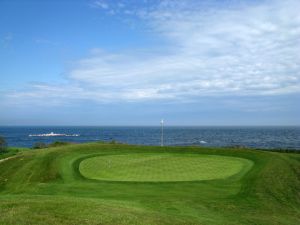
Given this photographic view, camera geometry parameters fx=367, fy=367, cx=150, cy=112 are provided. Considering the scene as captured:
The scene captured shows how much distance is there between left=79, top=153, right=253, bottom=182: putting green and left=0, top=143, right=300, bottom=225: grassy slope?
1.17m

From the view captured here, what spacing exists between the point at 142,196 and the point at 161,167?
28.6 feet

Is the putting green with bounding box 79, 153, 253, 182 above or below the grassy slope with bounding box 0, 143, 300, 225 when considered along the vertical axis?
above

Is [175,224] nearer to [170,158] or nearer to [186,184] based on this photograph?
[186,184]

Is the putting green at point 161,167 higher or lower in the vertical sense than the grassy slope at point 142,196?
higher

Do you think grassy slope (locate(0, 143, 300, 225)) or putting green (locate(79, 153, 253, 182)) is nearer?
grassy slope (locate(0, 143, 300, 225))

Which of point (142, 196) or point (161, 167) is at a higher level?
point (161, 167)

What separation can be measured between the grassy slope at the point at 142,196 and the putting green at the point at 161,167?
1165 millimetres

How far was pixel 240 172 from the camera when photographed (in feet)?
86.4

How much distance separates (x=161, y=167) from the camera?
1109 inches

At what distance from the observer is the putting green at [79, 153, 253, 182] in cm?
2495

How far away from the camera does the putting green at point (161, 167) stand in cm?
2495

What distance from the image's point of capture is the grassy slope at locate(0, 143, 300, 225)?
1341 cm

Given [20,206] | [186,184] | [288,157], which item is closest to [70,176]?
[186,184]

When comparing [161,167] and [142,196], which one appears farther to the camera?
[161,167]
